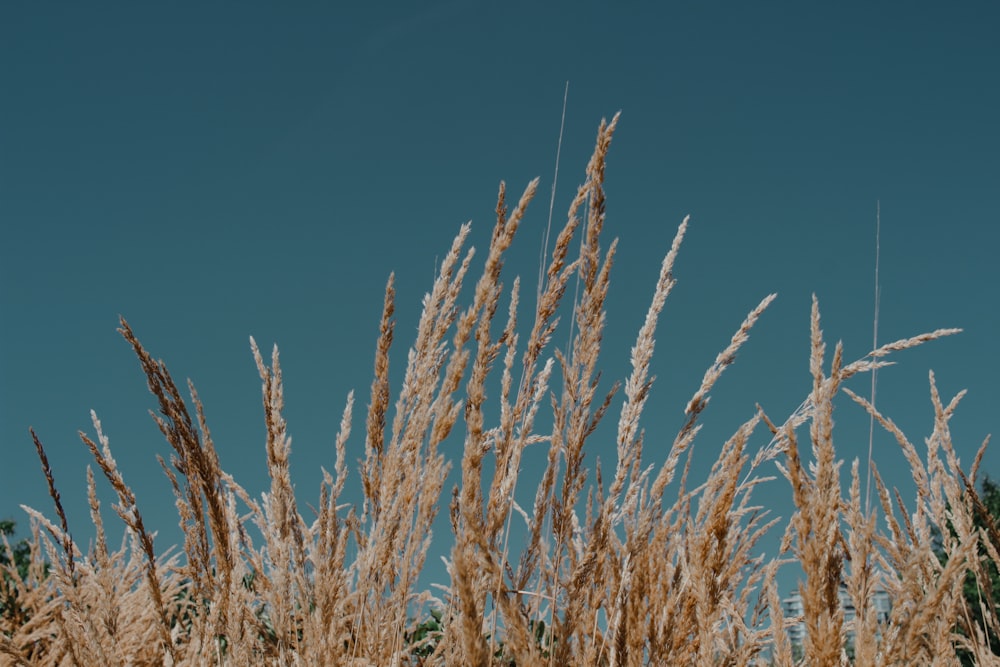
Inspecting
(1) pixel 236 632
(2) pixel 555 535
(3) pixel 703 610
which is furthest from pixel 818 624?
(1) pixel 236 632

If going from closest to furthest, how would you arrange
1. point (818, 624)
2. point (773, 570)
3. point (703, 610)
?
point (818, 624)
point (703, 610)
point (773, 570)

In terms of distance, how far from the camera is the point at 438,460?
1.62 metres

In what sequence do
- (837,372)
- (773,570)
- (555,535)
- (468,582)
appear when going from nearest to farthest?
(468,582) < (837,372) < (555,535) < (773,570)

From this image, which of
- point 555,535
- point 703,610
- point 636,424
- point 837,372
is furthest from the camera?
point 636,424

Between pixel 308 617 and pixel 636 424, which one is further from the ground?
pixel 636 424

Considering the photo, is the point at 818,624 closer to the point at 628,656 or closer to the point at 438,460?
the point at 628,656

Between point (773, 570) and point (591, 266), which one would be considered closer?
point (591, 266)

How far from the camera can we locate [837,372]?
4.77 feet

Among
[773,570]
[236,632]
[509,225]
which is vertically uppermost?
[509,225]

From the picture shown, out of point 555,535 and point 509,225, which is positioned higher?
point 509,225

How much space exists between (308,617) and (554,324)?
0.82 metres

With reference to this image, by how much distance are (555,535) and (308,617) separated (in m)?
0.52

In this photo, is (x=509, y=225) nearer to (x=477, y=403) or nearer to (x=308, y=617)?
(x=477, y=403)

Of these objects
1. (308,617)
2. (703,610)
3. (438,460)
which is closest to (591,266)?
(438,460)
